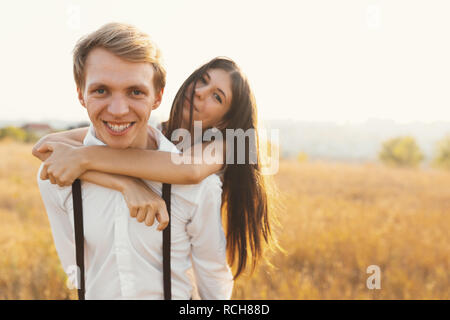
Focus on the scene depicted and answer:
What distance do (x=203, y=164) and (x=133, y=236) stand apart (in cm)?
45

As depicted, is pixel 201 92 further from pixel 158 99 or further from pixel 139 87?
pixel 139 87

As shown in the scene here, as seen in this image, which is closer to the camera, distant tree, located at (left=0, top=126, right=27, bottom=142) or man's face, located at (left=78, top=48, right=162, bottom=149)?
man's face, located at (left=78, top=48, right=162, bottom=149)

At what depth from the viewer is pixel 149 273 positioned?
1692 millimetres

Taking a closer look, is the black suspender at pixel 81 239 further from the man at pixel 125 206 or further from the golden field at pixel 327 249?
the golden field at pixel 327 249

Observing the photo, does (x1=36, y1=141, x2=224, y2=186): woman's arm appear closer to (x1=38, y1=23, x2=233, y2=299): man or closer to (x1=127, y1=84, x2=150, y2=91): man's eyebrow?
(x1=38, y1=23, x2=233, y2=299): man

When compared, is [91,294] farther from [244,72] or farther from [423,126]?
[423,126]

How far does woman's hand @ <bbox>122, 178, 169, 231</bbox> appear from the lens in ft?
5.06

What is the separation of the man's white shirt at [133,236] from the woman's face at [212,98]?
66 cm

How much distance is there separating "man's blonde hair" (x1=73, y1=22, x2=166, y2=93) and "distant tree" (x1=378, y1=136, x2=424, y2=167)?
109 feet

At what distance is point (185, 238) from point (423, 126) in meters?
120

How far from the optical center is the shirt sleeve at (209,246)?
1.71 m

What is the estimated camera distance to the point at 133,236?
1.67 metres

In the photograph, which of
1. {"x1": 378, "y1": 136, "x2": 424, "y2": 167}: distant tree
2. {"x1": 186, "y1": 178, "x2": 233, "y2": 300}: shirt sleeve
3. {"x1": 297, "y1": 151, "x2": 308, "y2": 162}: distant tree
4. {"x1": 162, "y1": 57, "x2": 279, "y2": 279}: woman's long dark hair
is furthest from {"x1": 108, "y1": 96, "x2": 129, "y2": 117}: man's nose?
{"x1": 378, "y1": 136, "x2": 424, "y2": 167}: distant tree

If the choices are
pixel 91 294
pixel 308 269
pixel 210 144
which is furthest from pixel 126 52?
pixel 308 269
